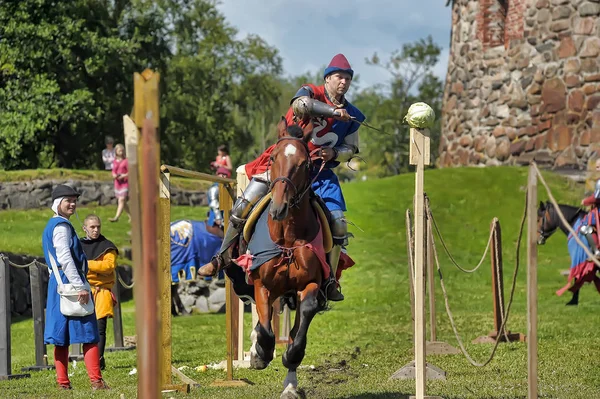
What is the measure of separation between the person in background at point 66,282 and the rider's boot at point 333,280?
101 inches

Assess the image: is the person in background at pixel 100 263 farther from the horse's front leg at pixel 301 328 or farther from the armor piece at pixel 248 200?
the horse's front leg at pixel 301 328

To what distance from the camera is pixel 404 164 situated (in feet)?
216

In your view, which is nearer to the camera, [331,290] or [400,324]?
[331,290]

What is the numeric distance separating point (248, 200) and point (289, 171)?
102 cm

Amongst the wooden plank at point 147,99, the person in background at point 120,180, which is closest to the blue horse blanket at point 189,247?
the person in background at point 120,180

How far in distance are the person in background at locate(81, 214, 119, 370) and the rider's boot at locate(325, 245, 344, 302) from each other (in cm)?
374

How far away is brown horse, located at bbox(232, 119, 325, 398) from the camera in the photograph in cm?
975

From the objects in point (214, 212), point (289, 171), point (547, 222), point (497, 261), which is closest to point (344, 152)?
point (289, 171)

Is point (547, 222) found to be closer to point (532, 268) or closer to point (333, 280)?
point (333, 280)

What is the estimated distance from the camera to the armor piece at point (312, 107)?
10164 mm

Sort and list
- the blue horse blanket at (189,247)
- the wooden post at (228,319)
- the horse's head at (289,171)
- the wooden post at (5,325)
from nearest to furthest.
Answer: the horse's head at (289,171), the wooden post at (228,319), the wooden post at (5,325), the blue horse blanket at (189,247)

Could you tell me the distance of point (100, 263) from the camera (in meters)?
13.7

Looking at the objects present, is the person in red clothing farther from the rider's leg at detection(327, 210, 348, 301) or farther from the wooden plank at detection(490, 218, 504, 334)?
the rider's leg at detection(327, 210, 348, 301)

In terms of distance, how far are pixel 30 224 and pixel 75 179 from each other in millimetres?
4644
